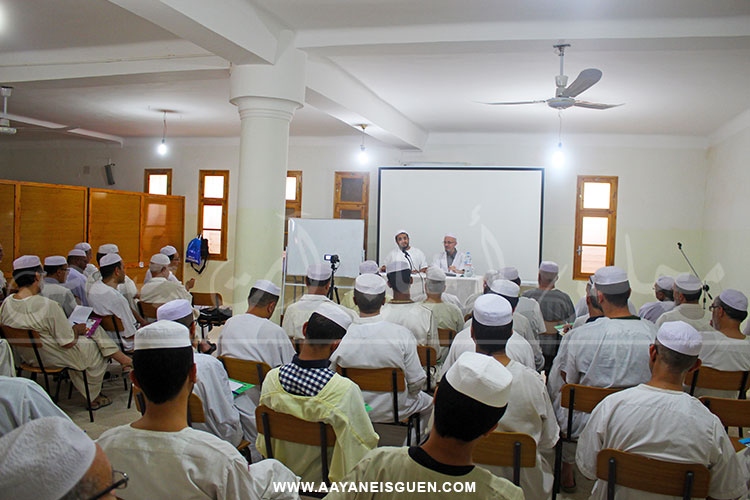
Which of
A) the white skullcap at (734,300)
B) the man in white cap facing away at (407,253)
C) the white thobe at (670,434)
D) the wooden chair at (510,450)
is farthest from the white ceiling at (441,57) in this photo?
the wooden chair at (510,450)

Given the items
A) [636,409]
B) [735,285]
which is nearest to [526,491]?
[636,409]

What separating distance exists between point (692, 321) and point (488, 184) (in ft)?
16.9

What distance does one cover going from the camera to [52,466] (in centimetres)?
85

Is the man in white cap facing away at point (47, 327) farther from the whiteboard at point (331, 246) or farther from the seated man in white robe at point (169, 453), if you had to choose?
the whiteboard at point (331, 246)

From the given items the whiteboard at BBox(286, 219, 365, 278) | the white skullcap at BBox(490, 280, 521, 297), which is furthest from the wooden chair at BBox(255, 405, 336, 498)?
the whiteboard at BBox(286, 219, 365, 278)

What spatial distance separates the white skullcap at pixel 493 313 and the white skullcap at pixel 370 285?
0.94m

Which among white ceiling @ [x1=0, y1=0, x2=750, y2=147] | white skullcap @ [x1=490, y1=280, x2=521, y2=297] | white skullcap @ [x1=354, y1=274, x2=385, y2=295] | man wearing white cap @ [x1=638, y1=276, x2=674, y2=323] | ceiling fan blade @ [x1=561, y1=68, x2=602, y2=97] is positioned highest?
white ceiling @ [x1=0, y1=0, x2=750, y2=147]

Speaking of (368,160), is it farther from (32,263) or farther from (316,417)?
(316,417)

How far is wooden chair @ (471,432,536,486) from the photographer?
6.59ft

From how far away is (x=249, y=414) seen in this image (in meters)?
2.88

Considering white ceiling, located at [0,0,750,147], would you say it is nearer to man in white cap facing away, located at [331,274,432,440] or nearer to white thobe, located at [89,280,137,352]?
white thobe, located at [89,280,137,352]

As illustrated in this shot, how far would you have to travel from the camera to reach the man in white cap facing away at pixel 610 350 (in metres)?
2.86

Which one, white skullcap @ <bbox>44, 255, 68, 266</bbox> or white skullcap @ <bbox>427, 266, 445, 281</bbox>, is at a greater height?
white skullcap @ <bbox>427, 266, 445, 281</bbox>

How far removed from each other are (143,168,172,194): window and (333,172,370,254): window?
3392 mm
